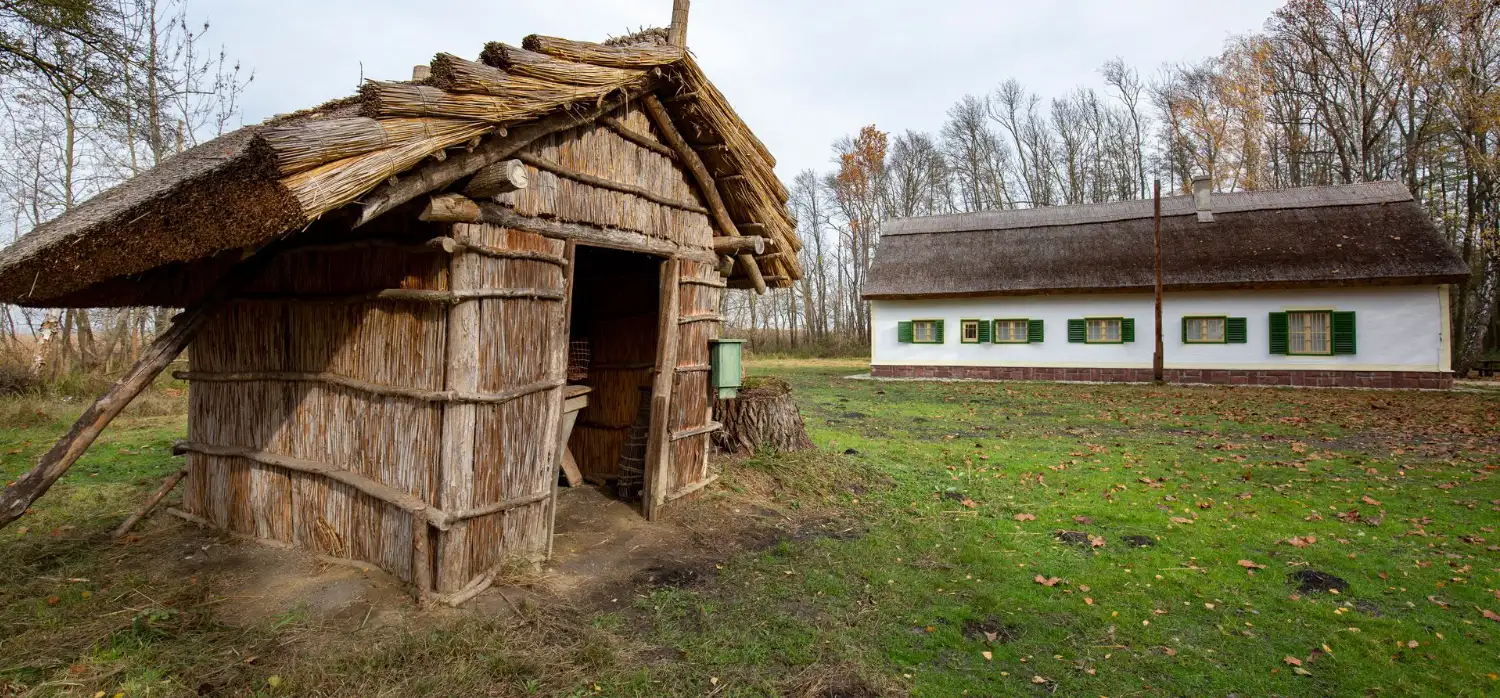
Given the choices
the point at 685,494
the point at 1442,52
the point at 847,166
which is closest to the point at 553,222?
the point at 685,494

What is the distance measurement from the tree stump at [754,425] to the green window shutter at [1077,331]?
16421 millimetres

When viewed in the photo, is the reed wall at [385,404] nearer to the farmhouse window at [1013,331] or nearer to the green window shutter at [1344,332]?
the farmhouse window at [1013,331]

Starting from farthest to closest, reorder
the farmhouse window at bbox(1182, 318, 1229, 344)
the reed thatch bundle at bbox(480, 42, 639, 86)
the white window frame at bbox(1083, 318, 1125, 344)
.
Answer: the white window frame at bbox(1083, 318, 1125, 344) < the farmhouse window at bbox(1182, 318, 1229, 344) < the reed thatch bundle at bbox(480, 42, 639, 86)

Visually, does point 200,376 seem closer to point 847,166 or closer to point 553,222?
point 553,222

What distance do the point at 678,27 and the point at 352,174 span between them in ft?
11.9

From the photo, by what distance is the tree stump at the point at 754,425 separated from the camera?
26.5 feet

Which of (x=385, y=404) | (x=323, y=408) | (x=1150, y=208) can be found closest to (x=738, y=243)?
→ (x=385, y=404)

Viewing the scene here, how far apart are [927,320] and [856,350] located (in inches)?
528

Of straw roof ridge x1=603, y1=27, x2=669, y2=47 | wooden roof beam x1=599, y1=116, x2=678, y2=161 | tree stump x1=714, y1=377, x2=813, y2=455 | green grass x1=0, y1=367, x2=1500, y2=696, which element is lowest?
green grass x1=0, y1=367, x2=1500, y2=696

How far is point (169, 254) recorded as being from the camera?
345 cm

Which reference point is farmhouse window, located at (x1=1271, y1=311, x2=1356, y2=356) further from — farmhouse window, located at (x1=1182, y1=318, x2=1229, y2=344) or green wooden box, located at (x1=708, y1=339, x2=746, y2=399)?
green wooden box, located at (x1=708, y1=339, x2=746, y2=399)

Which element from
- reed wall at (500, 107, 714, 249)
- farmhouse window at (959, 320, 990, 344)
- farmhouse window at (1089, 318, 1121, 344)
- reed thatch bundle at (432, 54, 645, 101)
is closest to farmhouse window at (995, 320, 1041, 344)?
farmhouse window at (959, 320, 990, 344)

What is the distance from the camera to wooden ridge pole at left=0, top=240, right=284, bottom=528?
3.58 meters

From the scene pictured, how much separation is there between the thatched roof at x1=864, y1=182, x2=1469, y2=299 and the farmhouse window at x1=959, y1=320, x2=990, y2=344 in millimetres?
1069
